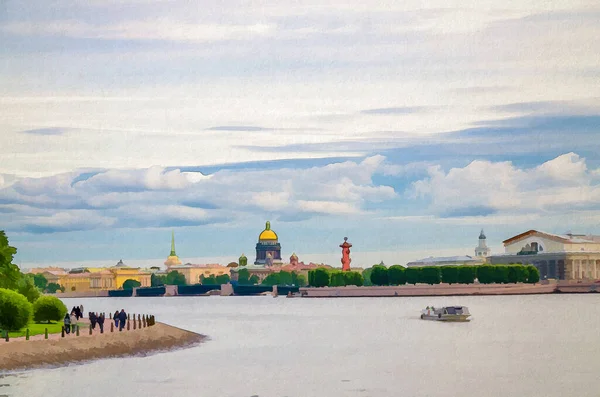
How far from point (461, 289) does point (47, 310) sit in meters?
119

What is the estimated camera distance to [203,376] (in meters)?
47.9

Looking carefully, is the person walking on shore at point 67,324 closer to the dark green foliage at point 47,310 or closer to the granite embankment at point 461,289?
the dark green foliage at point 47,310

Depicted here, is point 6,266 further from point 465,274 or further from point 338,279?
point 338,279

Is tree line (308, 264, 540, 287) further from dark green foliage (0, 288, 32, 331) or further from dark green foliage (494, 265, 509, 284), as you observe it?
dark green foliage (0, 288, 32, 331)

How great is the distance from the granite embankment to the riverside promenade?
114m

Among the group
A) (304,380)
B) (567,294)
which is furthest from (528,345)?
(567,294)

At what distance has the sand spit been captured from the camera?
47000 millimetres

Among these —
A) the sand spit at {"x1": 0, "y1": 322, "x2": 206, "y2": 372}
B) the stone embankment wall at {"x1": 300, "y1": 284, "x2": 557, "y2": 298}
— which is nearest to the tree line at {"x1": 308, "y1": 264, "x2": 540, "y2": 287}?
the stone embankment wall at {"x1": 300, "y1": 284, "x2": 557, "y2": 298}

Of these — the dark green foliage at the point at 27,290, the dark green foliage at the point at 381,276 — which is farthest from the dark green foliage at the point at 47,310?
the dark green foliage at the point at 381,276

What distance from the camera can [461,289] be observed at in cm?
17562

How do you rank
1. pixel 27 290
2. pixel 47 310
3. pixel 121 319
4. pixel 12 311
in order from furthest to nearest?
pixel 27 290 → pixel 47 310 → pixel 121 319 → pixel 12 311

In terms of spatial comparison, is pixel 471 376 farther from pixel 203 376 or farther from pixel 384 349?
pixel 384 349

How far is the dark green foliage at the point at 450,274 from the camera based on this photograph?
17559cm

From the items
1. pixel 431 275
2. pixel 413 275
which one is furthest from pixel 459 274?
pixel 413 275
